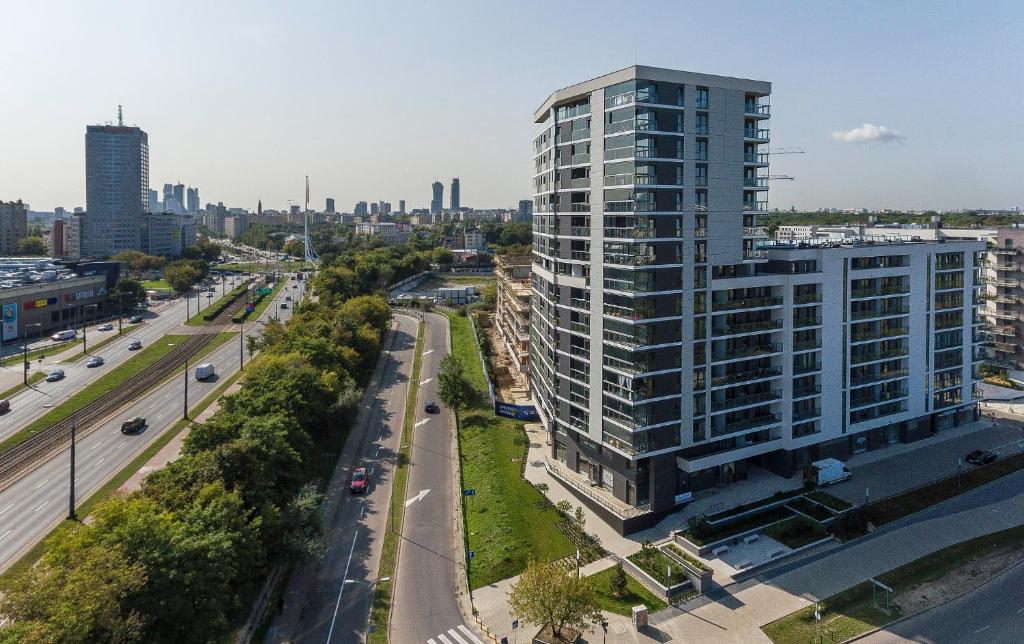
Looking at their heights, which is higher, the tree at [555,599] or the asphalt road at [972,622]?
the tree at [555,599]

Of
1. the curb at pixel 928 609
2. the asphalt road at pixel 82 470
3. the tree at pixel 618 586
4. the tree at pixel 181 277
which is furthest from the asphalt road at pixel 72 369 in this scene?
the curb at pixel 928 609

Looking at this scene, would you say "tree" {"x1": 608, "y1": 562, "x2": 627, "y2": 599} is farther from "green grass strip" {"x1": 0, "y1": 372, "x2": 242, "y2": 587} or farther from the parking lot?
"green grass strip" {"x1": 0, "y1": 372, "x2": 242, "y2": 587}

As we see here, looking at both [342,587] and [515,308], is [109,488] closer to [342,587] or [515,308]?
[342,587]

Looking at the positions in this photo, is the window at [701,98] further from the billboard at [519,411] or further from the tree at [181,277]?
the tree at [181,277]

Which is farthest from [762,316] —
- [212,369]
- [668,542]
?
[212,369]

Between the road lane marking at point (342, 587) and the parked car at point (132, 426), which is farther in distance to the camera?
the parked car at point (132, 426)

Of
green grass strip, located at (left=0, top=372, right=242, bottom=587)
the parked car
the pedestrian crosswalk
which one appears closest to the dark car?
the pedestrian crosswalk

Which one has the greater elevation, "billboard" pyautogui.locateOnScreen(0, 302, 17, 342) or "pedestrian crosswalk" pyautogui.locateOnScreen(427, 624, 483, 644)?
"billboard" pyautogui.locateOnScreen(0, 302, 17, 342)

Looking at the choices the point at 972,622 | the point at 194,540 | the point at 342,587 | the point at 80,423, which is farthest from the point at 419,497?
the point at 80,423
